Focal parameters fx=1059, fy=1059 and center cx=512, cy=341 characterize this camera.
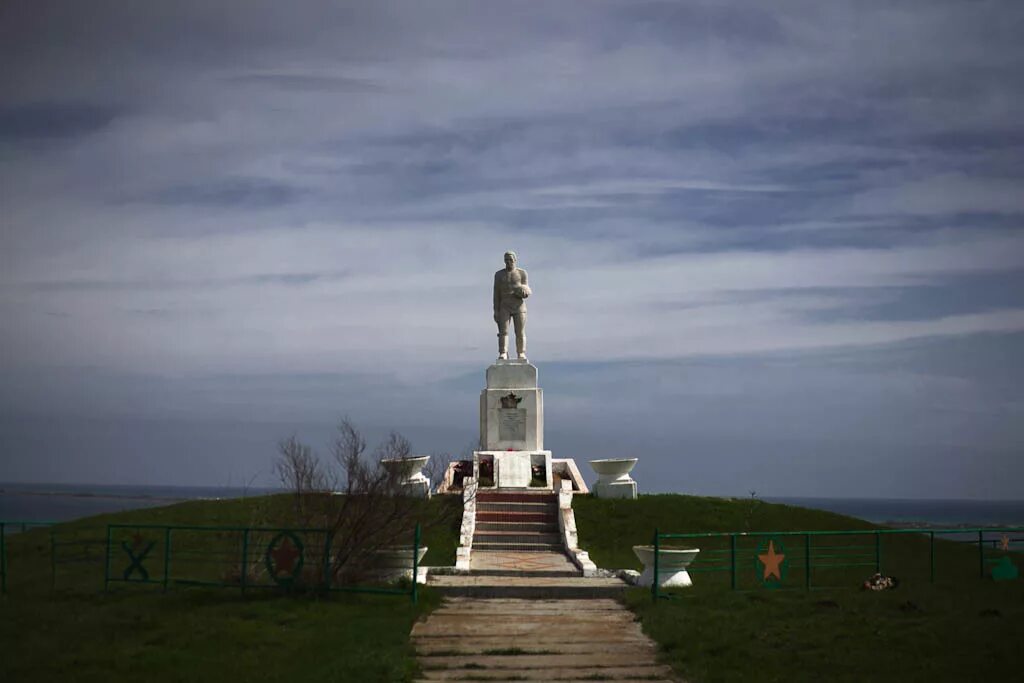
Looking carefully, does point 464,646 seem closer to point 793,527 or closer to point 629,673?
point 629,673

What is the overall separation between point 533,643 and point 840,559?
1056 cm

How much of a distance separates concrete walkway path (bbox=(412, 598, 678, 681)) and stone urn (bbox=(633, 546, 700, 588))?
109 centimetres

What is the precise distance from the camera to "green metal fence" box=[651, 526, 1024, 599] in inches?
602

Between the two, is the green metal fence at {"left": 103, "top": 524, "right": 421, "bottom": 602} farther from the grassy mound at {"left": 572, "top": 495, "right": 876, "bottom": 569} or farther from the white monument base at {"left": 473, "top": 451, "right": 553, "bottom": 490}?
the white monument base at {"left": 473, "top": 451, "right": 553, "bottom": 490}

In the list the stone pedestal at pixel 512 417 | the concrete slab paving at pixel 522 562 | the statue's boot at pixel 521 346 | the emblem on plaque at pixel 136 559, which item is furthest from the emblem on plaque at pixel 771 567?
the statue's boot at pixel 521 346

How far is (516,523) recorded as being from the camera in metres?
21.7

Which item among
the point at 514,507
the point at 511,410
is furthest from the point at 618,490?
the point at 511,410

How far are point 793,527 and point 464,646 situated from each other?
12.2 m

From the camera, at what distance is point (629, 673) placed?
36.0 feet

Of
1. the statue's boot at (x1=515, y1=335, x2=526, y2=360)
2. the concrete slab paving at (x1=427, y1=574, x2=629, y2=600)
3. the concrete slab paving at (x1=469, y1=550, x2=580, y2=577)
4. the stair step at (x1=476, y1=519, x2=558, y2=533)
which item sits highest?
the statue's boot at (x1=515, y1=335, x2=526, y2=360)

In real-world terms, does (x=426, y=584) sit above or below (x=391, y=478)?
below

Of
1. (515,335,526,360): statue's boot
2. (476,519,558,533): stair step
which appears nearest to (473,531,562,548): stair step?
(476,519,558,533): stair step

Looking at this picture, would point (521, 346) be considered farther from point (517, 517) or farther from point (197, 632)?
point (197, 632)

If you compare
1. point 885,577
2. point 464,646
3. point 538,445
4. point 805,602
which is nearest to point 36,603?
point 464,646
